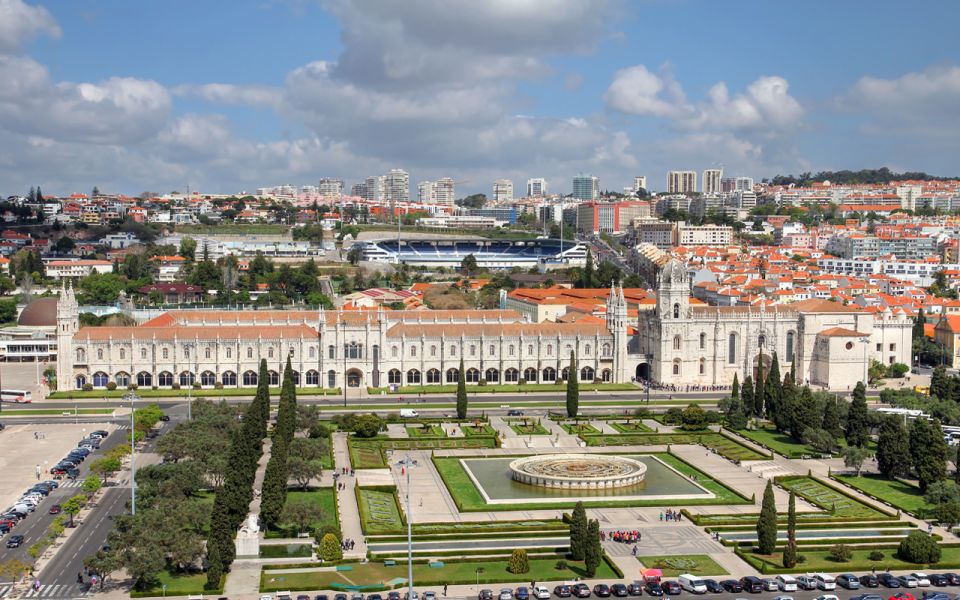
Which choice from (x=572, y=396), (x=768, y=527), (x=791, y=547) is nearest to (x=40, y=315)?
(x=572, y=396)

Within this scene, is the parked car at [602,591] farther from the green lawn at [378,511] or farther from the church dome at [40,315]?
the church dome at [40,315]

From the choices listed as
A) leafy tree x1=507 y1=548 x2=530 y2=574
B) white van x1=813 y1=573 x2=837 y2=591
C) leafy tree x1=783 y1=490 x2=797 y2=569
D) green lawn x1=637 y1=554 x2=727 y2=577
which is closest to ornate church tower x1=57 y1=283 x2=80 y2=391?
leafy tree x1=507 y1=548 x2=530 y2=574

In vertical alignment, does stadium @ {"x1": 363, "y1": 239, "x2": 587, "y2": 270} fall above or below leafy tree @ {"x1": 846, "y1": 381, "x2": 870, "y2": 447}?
above

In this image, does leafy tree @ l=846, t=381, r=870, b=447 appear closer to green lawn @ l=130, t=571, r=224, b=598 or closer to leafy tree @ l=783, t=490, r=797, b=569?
leafy tree @ l=783, t=490, r=797, b=569

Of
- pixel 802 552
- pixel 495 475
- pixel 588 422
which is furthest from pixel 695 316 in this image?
pixel 802 552

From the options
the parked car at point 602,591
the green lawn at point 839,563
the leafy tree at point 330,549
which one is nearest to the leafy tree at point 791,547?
the green lawn at point 839,563

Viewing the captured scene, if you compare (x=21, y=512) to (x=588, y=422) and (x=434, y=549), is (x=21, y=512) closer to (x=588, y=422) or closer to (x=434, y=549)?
(x=434, y=549)

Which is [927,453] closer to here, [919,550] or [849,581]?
[919,550]
